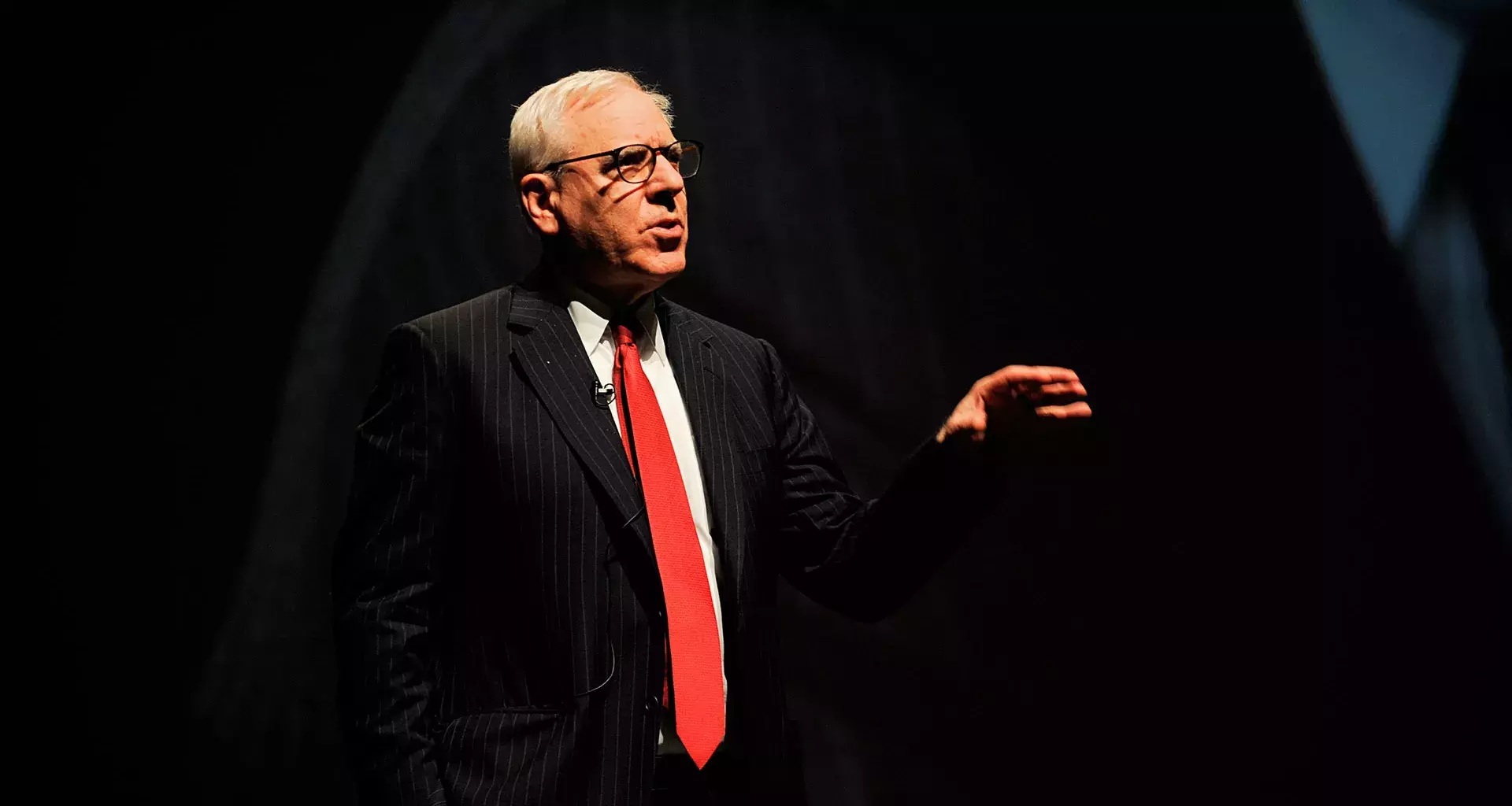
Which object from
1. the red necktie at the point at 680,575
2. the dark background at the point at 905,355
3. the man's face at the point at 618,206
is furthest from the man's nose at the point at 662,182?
the dark background at the point at 905,355

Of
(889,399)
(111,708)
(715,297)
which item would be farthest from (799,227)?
(111,708)

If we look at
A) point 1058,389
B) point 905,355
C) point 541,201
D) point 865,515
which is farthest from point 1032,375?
point 905,355

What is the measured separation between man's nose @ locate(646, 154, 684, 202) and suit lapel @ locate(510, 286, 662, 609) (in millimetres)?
209

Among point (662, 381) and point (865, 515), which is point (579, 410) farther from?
point (865, 515)

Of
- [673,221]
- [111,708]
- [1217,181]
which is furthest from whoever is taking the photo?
[1217,181]

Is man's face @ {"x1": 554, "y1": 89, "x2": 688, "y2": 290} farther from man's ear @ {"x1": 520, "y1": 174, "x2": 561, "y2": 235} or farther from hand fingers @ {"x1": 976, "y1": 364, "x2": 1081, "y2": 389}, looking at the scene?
hand fingers @ {"x1": 976, "y1": 364, "x2": 1081, "y2": 389}

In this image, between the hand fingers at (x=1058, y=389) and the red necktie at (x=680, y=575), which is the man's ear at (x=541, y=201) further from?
the hand fingers at (x=1058, y=389)

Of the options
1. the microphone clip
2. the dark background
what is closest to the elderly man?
the microphone clip

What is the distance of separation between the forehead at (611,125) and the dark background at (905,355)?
0.69 m

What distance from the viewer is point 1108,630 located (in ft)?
7.03

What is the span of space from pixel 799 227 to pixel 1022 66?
55 cm

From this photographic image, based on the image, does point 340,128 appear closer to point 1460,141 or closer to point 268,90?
point 268,90

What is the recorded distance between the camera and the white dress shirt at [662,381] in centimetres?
148

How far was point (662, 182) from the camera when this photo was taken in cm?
155
